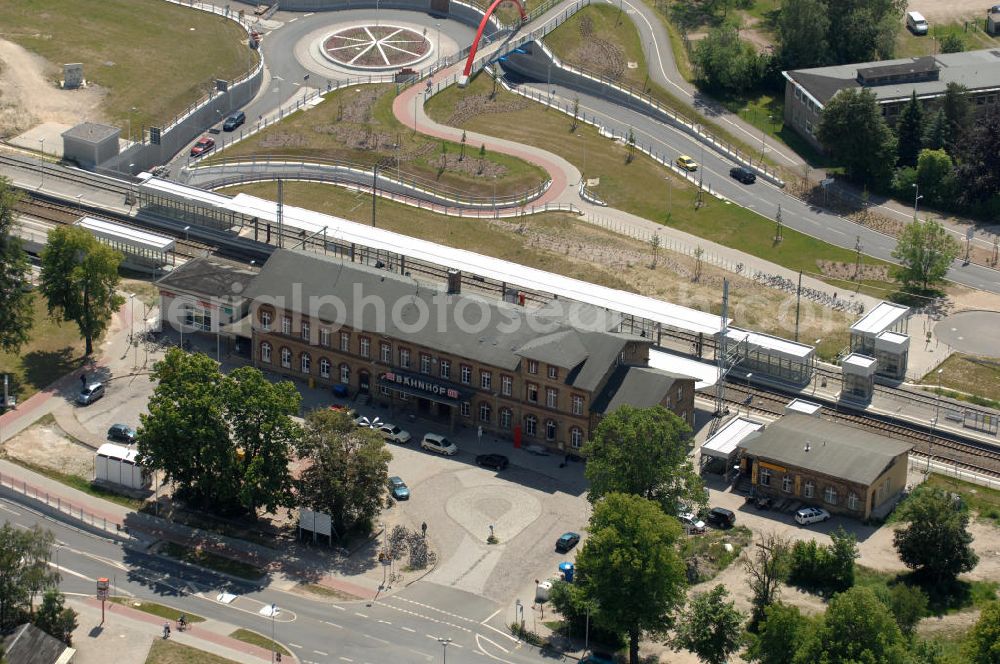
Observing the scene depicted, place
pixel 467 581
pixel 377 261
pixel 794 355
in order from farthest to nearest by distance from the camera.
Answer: pixel 377 261, pixel 794 355, pixel 467 581

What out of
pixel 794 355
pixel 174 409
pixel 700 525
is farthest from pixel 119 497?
pixel 794 355

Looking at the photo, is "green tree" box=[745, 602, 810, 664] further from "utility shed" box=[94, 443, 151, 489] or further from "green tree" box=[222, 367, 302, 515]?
"utility shed" box=[94, 443, 151, 489]

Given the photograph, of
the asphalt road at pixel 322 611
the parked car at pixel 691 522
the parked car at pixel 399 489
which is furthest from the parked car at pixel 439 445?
the parked car at pixel 691 522

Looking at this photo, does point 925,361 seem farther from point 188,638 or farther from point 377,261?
point 188,638

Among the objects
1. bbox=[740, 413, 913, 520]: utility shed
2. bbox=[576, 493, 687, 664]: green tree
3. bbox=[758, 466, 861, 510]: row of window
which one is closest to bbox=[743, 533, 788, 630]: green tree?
bbox=[576, 493, 687, 664]: green tree

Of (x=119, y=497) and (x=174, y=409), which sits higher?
(x=174, y=409)

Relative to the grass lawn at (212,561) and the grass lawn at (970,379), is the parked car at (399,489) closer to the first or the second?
the grass lawn at (212,561)
